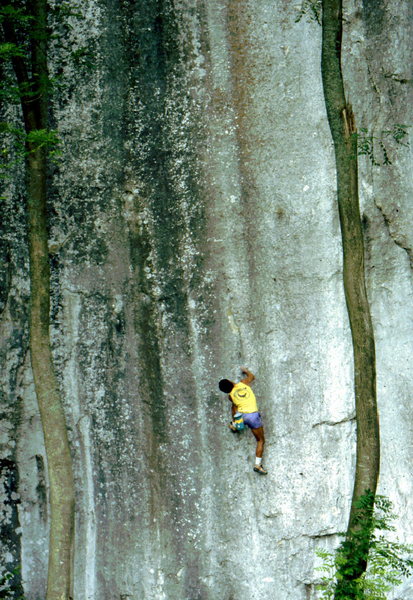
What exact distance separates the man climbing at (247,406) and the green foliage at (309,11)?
3548 mm

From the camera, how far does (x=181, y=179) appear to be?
25.1ft

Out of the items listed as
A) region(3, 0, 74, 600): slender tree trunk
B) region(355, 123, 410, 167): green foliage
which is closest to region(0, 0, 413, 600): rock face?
region(355, 123, 410, 167): green foliage

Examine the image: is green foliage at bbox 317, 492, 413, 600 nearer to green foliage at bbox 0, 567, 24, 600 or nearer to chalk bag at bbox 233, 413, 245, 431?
chalk bag at bbox 233, 413, 245, 431

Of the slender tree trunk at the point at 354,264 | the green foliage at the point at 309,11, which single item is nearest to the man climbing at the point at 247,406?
the slender tree trunk at the point at 354,264

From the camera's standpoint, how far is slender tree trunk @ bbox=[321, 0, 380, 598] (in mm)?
6727

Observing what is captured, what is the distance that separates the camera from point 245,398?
7.47 m

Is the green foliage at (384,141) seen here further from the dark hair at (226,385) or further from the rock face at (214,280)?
the dark hair at (226,385)

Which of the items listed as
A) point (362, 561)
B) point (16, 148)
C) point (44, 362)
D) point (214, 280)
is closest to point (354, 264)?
point (214, 280)

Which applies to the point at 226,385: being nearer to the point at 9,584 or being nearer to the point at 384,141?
the point at 384,141

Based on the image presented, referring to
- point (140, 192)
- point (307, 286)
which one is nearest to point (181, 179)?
point (140, 192)

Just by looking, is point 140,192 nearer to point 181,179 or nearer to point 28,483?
point 181,179

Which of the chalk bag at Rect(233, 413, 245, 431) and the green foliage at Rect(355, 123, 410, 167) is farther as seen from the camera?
the chalk bag at Rect(233, 413, 245, 431)

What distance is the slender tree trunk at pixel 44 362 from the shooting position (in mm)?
6875

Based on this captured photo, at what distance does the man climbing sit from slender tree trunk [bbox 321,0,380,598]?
3.60ft
